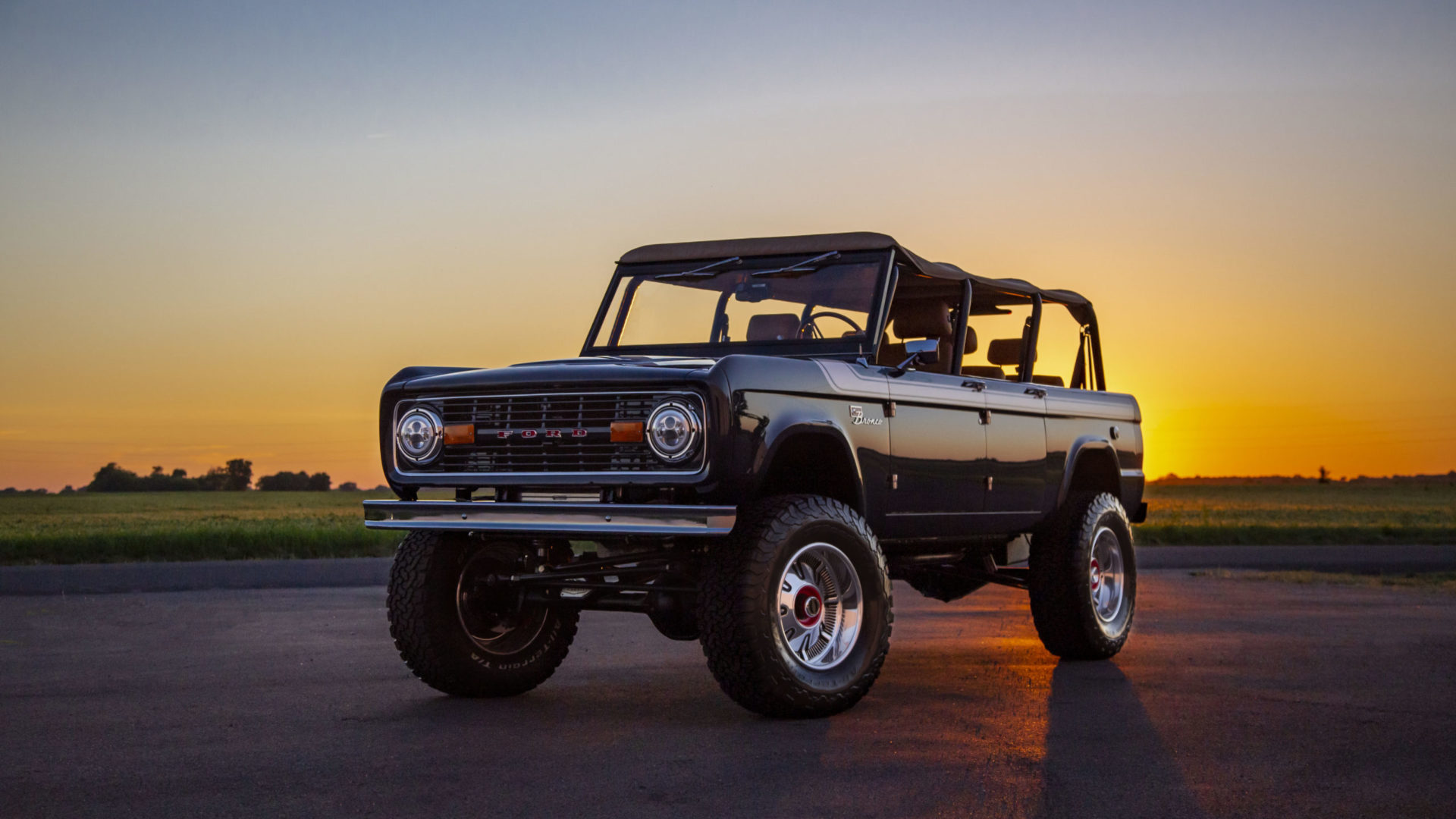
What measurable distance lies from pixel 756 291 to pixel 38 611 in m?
8.63

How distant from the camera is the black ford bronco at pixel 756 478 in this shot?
669cm

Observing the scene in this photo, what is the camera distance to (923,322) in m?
9.09

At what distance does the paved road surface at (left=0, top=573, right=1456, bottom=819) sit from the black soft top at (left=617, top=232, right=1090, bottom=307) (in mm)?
2467

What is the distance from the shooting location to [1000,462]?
8938 mm

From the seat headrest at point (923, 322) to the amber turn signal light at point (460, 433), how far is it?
2901 mm

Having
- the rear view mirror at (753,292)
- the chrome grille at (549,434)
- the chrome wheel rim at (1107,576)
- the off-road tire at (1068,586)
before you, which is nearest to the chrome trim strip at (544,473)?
the chrome grille at (549,434)

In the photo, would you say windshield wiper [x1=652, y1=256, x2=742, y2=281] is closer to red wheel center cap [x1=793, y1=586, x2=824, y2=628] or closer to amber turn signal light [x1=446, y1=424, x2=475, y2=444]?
amber turn signal light [x1=446, y1=424, x2=475, y2=444]

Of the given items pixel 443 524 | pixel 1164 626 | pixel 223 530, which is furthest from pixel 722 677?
pixel 223 530

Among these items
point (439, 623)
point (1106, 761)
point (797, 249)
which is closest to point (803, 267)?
point (797, 249)

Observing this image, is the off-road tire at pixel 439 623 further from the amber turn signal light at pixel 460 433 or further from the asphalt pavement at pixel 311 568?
the asphalt pavement at pixel 311 568

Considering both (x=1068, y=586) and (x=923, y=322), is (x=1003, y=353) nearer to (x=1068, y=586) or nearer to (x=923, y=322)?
(x=923, y=322)

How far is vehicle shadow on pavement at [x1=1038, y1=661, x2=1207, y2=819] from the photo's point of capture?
5.04 m

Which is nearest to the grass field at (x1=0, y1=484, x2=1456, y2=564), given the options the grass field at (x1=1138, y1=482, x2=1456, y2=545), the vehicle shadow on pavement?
the grass field at (x1=1138, y1=482, x2=1456, y2=545)

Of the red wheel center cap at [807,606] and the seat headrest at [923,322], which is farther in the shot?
the seat headrest at [923,322]
